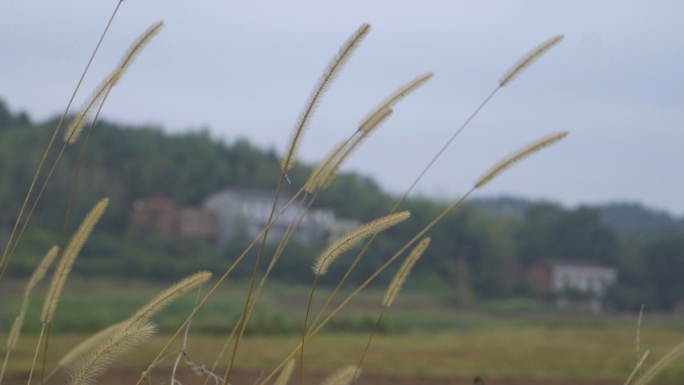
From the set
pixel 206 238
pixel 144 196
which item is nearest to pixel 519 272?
pixel 206 238

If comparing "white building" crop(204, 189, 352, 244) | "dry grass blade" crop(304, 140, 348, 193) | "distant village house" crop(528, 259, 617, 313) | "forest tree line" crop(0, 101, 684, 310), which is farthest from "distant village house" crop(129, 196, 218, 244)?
"dry grass blade" crop(304, 140, 348, 193)

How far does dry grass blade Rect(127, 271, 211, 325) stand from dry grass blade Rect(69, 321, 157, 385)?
88 millimetres

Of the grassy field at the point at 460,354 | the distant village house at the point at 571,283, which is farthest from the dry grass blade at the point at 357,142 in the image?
the distant village house at the point at 571,283

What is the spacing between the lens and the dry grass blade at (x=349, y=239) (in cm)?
171

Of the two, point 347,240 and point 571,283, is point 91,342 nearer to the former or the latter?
point 347,240

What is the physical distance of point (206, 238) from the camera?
61.2 metres

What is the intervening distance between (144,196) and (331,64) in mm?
61182

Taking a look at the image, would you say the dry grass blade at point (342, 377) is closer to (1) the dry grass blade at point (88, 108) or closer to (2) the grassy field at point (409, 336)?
(1) the dry grass blade at point (88, 108)

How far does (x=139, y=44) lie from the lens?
1941 mm

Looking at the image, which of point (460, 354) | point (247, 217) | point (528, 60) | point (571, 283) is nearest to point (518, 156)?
point (528, 60)

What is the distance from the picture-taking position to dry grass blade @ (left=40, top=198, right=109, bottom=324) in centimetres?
177

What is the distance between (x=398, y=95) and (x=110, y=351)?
0.79 meters

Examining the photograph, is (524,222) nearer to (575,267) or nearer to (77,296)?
(575,267)

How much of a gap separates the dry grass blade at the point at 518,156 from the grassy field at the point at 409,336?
26.6ft
